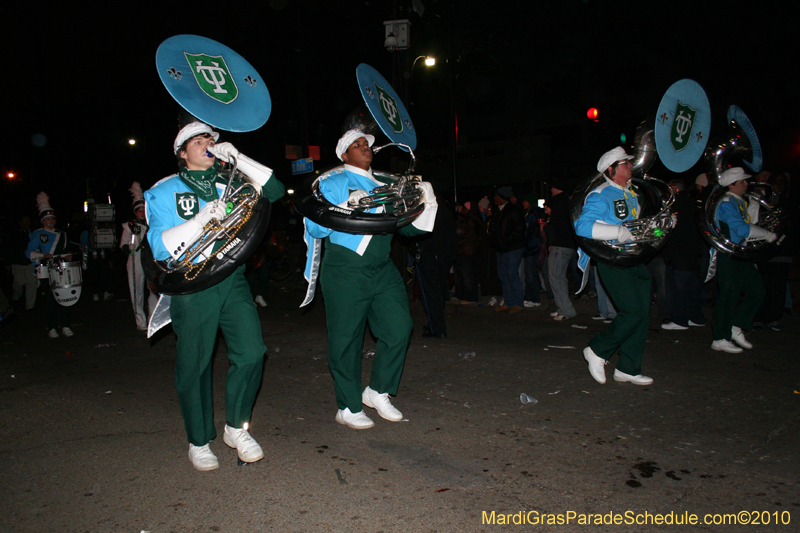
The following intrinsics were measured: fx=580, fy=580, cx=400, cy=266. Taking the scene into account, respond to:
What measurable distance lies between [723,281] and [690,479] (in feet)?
11.2

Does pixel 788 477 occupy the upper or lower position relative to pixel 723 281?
lower

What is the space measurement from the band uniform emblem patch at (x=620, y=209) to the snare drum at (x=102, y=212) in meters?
8.61

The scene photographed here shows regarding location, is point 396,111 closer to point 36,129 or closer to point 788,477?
point 788,477

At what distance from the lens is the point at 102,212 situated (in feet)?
33.1

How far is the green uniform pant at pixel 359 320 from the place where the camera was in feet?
13.1

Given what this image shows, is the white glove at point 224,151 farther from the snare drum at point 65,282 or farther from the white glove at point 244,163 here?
the snare drum at point 65,282

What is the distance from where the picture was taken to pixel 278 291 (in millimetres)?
12734

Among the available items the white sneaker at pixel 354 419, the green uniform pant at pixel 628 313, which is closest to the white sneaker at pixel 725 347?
the green uniform pant at pixel 628 313

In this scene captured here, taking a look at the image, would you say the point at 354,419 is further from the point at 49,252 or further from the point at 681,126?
the point at 49,252

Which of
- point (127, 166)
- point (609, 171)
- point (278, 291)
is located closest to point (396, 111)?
point (609, 171)

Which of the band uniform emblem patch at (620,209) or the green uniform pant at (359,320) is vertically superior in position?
the band uniform emblem patch at (620,209)

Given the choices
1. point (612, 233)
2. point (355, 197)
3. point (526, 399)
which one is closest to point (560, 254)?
point (612, 233)

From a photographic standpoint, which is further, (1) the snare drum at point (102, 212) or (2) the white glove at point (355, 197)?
(1) the snare drum at point (102, 212)

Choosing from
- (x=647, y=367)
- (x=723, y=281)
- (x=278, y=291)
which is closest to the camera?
(x=647, y=367)
